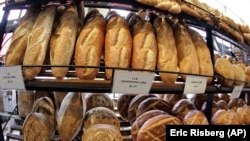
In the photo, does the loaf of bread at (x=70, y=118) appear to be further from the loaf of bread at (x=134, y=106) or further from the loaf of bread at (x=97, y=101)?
the loaf of bread at (x=134, y=106)

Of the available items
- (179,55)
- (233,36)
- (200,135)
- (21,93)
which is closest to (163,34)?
(179,55)

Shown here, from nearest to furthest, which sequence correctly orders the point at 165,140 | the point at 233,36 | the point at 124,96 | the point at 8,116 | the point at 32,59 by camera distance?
the point at 32,59, the point at 165,140, the point at 8,116, the point at 233,36, the point at 124,96

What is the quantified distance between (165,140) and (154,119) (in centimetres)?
9

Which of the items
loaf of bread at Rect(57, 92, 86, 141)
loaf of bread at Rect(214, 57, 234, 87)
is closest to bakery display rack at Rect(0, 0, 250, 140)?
loaf of bread at Rect(214, 57, 234, 87)

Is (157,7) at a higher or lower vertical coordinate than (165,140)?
higher

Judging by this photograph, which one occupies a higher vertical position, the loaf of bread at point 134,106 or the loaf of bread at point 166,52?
the loaf of bread at point 166,52

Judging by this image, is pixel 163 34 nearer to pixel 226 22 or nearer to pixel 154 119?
pixel 154 119

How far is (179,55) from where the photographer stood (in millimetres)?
1078

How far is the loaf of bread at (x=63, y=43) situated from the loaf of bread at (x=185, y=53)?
1.41 ft

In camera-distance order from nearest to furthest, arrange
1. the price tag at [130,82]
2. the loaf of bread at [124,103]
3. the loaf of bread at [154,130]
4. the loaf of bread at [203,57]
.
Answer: the price tag at [130,82] → the loaf of bread at [154,130] → the loaf of bread at [203,57] → the loaf of bread at [124,103]

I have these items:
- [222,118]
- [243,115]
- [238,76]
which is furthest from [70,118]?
[243,115]

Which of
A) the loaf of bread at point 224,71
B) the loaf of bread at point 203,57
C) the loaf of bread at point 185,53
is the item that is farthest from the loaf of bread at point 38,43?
the loaf of bread at point 224,71

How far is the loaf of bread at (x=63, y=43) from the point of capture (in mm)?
874

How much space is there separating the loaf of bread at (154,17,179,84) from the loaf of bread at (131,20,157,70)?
3cm
